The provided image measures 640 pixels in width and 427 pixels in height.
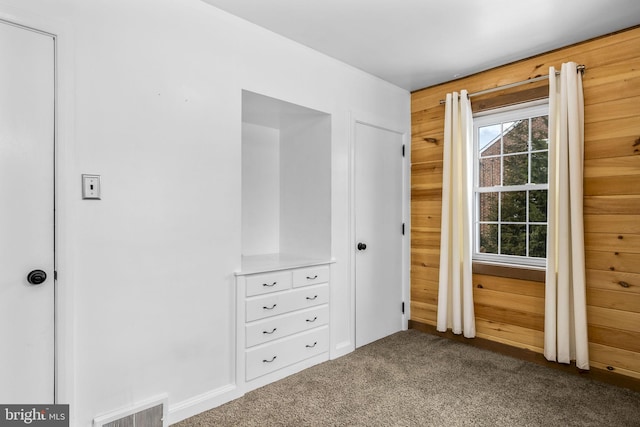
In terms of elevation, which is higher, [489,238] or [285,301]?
[489,238]

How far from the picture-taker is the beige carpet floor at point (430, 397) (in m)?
2.13

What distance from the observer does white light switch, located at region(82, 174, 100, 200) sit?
1808 millimetres

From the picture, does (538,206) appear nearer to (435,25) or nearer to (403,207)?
(403,207)

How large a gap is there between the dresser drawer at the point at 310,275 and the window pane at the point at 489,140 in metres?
1.84

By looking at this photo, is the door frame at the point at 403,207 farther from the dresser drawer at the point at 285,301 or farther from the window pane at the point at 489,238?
the window pane at the point at 489,238

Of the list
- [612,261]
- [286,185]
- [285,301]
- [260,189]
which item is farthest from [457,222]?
[260,189]

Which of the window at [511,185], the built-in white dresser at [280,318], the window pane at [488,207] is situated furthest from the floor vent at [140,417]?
the window pane at [488,207]

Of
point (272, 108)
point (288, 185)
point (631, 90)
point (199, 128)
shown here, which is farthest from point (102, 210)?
point (631, 90)

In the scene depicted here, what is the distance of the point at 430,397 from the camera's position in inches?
93.8

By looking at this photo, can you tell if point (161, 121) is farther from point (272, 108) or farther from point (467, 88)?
point (467, 88)

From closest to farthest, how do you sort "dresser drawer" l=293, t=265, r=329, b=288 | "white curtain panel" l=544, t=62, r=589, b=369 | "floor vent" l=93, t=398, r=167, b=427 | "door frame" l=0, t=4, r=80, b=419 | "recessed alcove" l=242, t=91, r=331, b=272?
1. "door frame" l=0, t=4, r=80, b=419
2. "floor vent" l=93, t=398, r=167, b=427
3. "white curtain panel" l=544, t=62, r=589, b=369
4. "dresser drawer" l=293, t=265, r=329, b=288
5. "recessed alcove" l=242, t=91, r=331, b=272

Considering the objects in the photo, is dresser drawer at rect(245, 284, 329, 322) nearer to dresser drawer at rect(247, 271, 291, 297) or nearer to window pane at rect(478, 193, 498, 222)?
dresser drawer at rect(247, 271, 291, 297)

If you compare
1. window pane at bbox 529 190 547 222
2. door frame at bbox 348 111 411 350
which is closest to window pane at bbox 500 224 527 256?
window pane at bbox 529 190 547 222

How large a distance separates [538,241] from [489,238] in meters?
0.41
